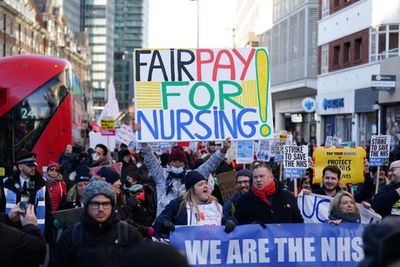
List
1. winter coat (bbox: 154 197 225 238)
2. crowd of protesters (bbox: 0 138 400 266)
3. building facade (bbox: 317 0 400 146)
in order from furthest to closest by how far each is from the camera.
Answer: building facade (bbox: 317 0 400 146) → winter coat (bbox: 154 197 225 238) → crowd of protesters (bbox: 0 138 400 266)

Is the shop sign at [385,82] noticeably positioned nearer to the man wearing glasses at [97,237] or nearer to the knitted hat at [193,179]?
the knitted hat at [193,179]

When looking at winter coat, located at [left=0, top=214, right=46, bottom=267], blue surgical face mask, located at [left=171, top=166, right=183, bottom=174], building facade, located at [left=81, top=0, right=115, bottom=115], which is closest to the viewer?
winter coat, located at [left=0, top=214, right=46, bottom=267]

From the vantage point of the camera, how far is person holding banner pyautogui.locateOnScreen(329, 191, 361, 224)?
21.5 feet

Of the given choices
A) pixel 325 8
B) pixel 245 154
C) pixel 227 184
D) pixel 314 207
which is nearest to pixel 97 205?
pixel 314 207

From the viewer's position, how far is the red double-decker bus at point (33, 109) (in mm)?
18141

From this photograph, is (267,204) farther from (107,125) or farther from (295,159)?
(107,125)

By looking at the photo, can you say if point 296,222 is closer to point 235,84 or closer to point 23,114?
point 235,84

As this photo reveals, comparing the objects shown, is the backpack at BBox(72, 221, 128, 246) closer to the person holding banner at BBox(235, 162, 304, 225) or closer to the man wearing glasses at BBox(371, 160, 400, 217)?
the person holding banner at BBox(235, 162, 304, 225)

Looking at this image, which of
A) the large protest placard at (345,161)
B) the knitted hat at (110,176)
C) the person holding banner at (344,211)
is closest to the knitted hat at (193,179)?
the knitted hat at (110,176)

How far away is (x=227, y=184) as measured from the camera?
431 inches

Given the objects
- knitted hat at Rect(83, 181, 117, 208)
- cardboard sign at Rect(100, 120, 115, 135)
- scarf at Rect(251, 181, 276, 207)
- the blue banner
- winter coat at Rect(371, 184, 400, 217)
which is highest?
cardboard sign at Rect(100, 120, 115, 135)

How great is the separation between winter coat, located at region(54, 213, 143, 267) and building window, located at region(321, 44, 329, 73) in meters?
37.4

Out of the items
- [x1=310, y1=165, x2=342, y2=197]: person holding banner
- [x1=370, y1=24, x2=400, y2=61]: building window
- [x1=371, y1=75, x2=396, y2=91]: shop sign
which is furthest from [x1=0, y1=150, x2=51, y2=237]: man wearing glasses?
[x1=370, y1=24, x2=400, y2=61]: building window

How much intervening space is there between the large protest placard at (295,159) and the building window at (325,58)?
102 ft
